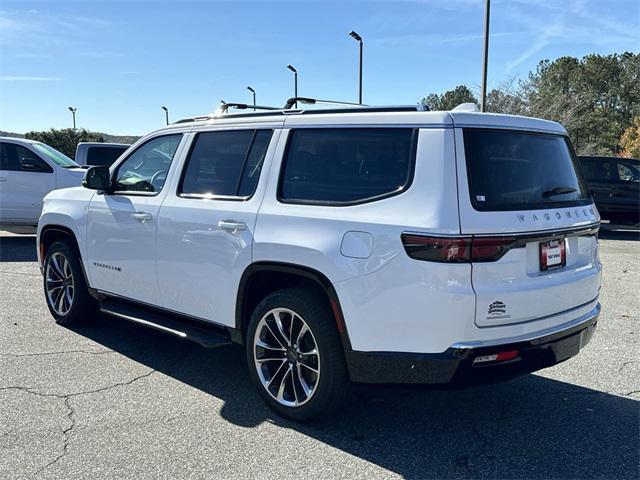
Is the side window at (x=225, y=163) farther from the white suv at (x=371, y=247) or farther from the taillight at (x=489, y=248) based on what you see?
the taillight at (x=489, y=248)

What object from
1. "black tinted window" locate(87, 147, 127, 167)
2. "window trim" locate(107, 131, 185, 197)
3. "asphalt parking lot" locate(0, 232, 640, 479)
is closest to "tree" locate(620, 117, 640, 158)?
"black tinted window" locate(87, 147, 127, 167)

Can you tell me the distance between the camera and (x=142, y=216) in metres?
4.57

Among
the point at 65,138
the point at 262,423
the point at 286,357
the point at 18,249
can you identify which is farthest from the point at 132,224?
the point at 65,138

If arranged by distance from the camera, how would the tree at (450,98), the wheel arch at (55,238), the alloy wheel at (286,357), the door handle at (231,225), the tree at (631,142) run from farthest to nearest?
the tree at (450,98) → the tree at (631,142) → the wheel arch at (55,238) → the door handle at (231,225) → the alloy wheel at (286,357)

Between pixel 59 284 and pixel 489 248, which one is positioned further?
pixel 59 284

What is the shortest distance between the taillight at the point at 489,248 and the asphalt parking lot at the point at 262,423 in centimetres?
87

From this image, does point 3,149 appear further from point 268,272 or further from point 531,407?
point 531,407

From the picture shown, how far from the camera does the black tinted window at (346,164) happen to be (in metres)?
3.24

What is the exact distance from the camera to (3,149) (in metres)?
11.1

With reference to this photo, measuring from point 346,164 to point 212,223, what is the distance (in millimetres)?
1104

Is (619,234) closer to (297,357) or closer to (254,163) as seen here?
(254,163)

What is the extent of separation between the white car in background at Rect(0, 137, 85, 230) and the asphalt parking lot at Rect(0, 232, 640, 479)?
6.67m

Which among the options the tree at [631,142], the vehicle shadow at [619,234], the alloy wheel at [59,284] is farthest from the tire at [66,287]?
the tree at [631,142]

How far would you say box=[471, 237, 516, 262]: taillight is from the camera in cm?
296
